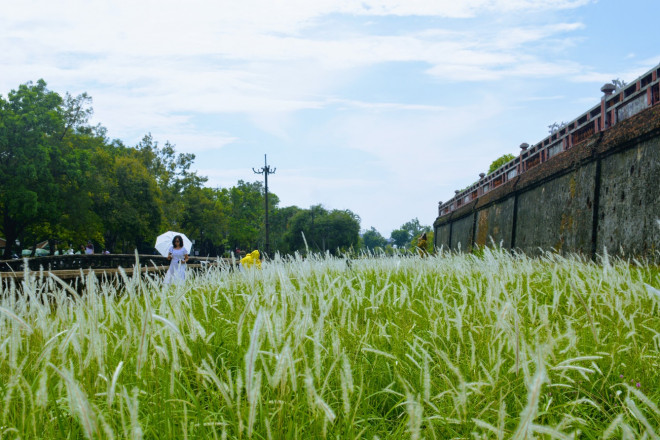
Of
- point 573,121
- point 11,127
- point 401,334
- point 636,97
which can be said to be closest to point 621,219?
point 636,97

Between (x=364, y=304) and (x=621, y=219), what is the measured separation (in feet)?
25.5

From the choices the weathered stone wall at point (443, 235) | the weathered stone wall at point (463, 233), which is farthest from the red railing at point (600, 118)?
the weathered stone wall at point (443, 235)

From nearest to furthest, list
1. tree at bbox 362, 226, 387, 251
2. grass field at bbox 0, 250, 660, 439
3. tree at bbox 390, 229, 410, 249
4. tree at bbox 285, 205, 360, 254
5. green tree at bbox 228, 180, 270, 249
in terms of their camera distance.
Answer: grass field at bbox 0, 250, 660, 439 < green tree at bbox 228, 180, 270, 249 < tree at bbox 285, 205, 360, 254 < tree at bbox 362, 226, 387, 251 < tree at bbox 390, 229, 410, 249

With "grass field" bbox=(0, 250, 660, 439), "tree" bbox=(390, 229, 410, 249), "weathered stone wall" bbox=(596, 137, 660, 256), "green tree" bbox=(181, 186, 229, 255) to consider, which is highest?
"tree" bbox=(390, 229, 410, 249)

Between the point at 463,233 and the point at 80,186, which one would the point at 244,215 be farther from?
the point at 463,233

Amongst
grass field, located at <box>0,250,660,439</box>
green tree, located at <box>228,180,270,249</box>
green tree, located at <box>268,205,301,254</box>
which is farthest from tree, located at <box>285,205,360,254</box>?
grass field, located at <box>0,250,660,439</box>

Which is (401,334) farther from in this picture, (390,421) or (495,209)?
(495,209)

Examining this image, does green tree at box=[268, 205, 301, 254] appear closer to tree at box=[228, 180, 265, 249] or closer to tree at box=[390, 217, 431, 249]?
tree at box=[228, 180, 265, 249]

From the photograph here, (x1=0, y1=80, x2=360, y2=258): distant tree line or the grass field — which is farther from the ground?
(x1=0, y1=80, x2=360, y2=258): distant tree line

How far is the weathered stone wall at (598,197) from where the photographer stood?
9012 millimetres

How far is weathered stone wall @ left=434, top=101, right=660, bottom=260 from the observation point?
9012 mm

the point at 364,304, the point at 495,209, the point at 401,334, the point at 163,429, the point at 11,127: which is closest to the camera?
the point at 163,429

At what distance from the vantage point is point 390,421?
2.10 meters

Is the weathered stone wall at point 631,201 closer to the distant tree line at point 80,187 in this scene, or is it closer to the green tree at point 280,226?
the distant tree line at point 80,187
